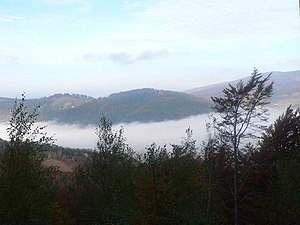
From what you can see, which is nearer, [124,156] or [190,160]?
[190,160]

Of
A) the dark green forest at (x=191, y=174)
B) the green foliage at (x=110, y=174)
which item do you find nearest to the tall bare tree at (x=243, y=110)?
the dark green forest at (x=191, y=174)

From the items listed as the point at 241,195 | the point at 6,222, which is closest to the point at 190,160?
the point at 241,195

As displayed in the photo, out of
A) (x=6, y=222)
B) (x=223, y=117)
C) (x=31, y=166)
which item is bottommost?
(x=6, y=222)

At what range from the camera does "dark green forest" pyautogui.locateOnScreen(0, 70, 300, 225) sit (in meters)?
17.1

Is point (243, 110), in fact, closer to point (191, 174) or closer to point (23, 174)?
point (191, 174)

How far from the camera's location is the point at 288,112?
3111cm

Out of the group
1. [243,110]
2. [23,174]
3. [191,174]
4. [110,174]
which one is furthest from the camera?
[110,174]

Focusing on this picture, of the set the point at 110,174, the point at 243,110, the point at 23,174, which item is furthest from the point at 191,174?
the point at 23,174

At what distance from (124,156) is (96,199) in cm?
532

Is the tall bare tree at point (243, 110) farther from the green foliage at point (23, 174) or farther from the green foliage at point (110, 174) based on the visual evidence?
the green foliage at point (23, 174)

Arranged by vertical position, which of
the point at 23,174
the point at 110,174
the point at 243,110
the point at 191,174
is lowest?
the point at 110,174

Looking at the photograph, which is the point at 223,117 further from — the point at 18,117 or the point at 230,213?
the point at 18,117

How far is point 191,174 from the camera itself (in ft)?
84.9

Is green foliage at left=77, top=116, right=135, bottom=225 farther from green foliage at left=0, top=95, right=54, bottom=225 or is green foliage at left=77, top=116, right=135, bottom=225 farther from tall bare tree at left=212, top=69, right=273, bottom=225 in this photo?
green foliage at left=0, top=95, right=54, bottom=225
